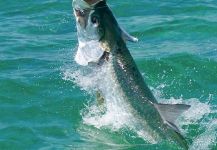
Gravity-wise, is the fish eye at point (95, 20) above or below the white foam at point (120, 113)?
above

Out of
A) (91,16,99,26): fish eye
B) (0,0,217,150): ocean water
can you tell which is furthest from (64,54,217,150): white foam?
(91,16,99,26): fish eye

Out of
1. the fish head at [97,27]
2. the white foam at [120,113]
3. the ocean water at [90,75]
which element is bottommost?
the ocean water at [90,75]

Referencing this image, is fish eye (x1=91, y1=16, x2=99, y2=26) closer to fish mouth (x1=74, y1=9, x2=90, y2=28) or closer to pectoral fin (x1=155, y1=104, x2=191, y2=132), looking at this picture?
fish mouth (x1=74, y1=9, x2=90, y2=28)

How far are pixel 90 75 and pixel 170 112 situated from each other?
40.4 inches

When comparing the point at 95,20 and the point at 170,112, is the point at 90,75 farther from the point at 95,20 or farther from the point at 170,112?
the point at 170,112

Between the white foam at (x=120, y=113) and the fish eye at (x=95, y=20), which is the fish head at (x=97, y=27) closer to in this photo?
the fish eye at (x=95, y=20)

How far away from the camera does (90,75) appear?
680 centimetres

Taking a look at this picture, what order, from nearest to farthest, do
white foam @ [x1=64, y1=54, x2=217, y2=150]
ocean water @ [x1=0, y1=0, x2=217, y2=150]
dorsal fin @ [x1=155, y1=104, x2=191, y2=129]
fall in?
dorsal fin @ [x1=155, y1=104, x2=191, y2=129], white foam @ [x1=64, y1=54, x2=217, y2=150], ocean water @ [x1=0, y1=0, x2=217, y2=150]

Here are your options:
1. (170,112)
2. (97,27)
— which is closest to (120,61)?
(97,27)

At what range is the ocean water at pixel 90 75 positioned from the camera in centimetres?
725

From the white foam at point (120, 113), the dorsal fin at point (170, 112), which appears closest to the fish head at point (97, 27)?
the white foam at point (120, 113)

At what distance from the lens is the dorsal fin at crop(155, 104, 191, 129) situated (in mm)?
6137

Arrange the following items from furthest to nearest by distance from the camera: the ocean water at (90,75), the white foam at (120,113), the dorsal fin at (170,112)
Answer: the ocean water at (90,75) → the white foam at (120,113) → the dorsal fin at (170,112)

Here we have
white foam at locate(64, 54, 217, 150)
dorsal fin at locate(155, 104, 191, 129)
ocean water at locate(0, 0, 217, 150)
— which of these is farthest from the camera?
ocean water at locate(0, 0, 217, 150)
